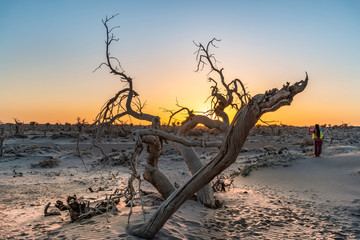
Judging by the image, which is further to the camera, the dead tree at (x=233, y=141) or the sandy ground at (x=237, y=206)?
the sandy ground at (x=237, y=206)

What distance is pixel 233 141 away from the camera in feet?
14.6

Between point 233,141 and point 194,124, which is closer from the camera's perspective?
point 233,141

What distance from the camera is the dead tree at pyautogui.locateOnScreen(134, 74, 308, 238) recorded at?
402 cm

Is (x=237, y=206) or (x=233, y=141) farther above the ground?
(x=233, y=141)

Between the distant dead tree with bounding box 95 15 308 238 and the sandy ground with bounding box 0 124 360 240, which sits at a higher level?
the distant dead tree with bounding box 95 15 308 238

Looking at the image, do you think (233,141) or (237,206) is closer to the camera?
(233,141)

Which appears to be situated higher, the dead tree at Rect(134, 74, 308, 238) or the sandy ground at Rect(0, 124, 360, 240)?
the dead tree at Rect(134, 74, 308, 238)

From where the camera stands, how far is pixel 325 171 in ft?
40.8

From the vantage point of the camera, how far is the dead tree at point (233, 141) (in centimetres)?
402

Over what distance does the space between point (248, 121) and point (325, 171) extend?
9746mm

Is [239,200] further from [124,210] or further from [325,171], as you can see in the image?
[325,171]

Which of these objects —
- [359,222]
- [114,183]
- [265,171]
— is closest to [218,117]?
[359,222]

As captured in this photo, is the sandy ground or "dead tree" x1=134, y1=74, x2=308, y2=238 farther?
the sandy ground

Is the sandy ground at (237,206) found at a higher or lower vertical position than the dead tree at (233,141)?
lower
